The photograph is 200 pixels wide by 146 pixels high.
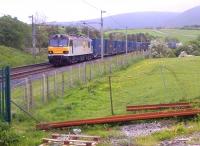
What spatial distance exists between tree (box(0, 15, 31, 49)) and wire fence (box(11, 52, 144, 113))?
1943cm

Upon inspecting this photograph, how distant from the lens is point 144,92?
2592cm

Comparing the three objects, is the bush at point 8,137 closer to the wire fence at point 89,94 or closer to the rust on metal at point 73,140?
the rust on metal at point 73,140

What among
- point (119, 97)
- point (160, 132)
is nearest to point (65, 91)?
point (119, 97)

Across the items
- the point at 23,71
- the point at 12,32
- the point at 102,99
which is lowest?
the point at 102,99

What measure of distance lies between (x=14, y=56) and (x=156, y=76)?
24.2 metres

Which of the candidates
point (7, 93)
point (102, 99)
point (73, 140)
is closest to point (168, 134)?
point (73, 140)

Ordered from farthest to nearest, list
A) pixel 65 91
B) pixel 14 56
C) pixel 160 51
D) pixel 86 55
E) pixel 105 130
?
pixel 160 51 < pixel 86 55 < pixel 14 56 < pixel 65 91 < pixel 105 130

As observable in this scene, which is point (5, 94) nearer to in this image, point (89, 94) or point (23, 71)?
point (89, 94)

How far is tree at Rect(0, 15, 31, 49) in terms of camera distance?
216 ft

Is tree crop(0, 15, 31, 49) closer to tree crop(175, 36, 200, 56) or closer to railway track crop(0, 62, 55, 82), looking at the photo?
railway track crop(0, 62, 55, 82)

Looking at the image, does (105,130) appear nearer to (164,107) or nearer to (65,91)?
(164,107)

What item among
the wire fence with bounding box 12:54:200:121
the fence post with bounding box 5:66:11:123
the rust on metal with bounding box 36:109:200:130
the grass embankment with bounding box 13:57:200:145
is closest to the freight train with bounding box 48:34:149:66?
the wire fence with bounding box 12:54:200:121

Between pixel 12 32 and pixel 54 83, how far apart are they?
42.1 m

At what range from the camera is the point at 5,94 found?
53.7 ft
